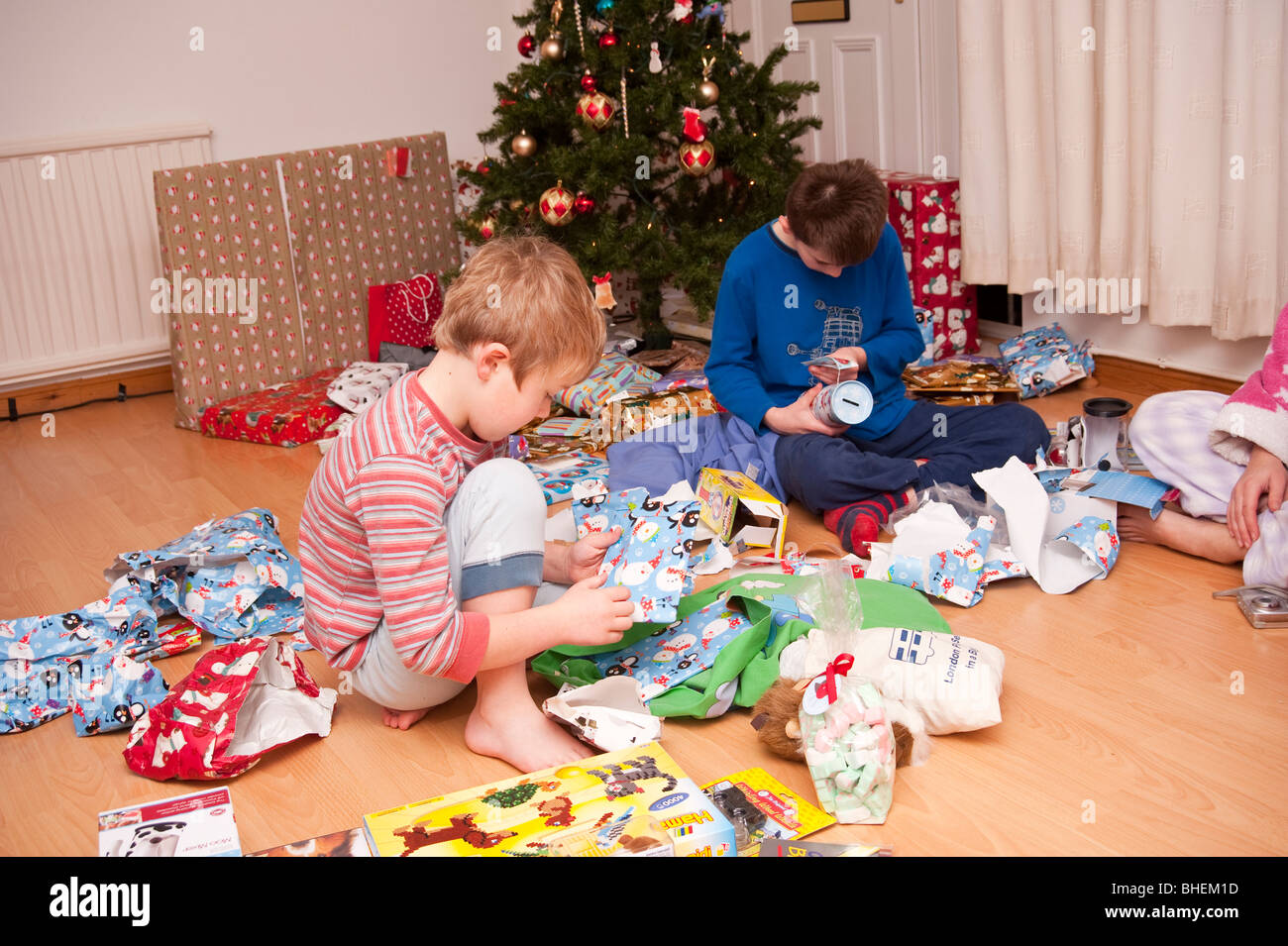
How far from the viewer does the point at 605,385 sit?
2975 millimetres

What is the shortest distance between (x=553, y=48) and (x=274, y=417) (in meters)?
1.20

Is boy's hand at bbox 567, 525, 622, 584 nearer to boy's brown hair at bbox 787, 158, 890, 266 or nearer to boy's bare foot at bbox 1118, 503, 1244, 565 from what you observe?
boy's brown hair at bbox 787, 158, 890, 266

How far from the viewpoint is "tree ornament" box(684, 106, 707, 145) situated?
121 inches

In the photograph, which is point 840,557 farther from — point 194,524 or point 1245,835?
point 194,524

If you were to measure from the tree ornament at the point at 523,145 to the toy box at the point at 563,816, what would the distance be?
7.14 feet

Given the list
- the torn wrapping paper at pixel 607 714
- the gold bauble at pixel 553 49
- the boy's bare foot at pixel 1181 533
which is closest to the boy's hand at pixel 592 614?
the torn wrapping paper at pixel 607 714

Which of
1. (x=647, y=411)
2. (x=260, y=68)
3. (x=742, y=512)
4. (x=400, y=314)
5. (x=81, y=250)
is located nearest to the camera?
(x=742, y=512)

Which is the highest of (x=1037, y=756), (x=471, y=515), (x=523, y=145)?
(x=523, y=145)

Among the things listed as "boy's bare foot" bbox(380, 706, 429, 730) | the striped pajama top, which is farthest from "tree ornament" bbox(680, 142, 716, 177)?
"boy's bare foot" bbox(380, 706, 429, 730)

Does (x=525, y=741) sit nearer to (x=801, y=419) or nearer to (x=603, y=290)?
(x=801, y=419)

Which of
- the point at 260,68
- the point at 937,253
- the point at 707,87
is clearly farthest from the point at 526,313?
the point at 260,68

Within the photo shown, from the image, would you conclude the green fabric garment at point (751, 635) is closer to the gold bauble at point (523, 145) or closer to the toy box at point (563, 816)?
the toy box at point (563, 816)

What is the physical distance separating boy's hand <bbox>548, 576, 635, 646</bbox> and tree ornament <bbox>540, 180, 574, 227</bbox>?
1.86 metres

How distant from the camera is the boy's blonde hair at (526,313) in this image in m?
1.39
